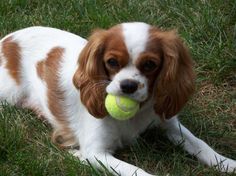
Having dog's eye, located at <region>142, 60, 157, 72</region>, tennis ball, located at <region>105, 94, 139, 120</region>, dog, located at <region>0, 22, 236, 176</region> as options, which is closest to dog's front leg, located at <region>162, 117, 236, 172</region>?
dog, located at <region>0, 22, 236, 176</region>

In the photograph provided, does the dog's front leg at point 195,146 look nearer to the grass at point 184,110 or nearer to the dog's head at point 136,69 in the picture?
the grass at point 184,110

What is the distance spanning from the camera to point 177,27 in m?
5.48

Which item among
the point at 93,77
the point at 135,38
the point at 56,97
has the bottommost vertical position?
the point at 56,97

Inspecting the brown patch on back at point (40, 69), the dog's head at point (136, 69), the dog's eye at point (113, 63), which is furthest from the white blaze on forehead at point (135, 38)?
the brown patch on back at point (40, 69)

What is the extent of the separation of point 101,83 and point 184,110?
96 cm

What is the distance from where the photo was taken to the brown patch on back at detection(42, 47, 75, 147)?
4301 millimetres

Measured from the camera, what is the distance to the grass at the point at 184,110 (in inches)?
159

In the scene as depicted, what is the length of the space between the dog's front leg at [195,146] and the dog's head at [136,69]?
0.32 metres

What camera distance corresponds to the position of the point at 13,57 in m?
4.64

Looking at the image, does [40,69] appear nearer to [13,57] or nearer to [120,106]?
[13,57]

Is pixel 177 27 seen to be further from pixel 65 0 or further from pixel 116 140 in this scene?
pixel 116 140

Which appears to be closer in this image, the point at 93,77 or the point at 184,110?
the point at 93,77

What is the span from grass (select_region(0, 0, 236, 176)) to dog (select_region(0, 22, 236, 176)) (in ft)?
0.35

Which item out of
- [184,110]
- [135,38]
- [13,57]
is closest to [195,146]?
[184,110]
